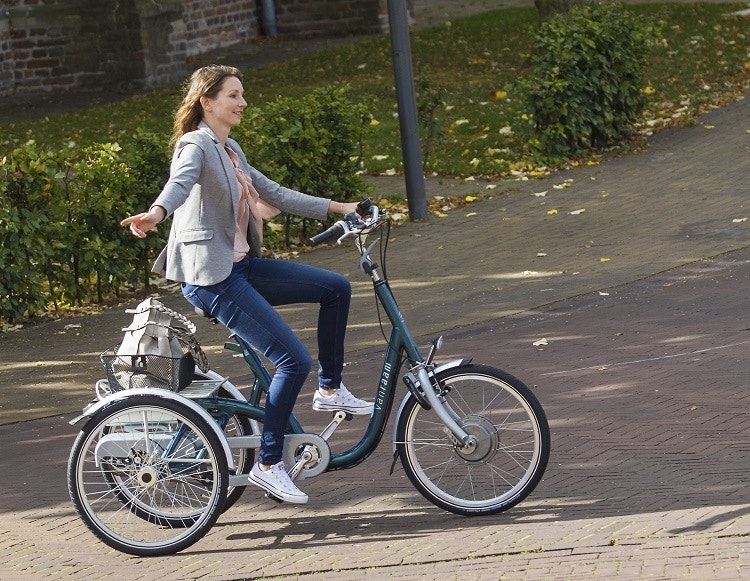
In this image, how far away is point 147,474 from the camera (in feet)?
17.6

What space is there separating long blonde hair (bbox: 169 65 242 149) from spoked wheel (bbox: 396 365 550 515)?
1.43 meters

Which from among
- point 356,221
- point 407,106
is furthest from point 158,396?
point 407,106

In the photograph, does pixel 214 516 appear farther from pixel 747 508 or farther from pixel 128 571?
pixel 747 508

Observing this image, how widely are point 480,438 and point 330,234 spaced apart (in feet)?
3.34

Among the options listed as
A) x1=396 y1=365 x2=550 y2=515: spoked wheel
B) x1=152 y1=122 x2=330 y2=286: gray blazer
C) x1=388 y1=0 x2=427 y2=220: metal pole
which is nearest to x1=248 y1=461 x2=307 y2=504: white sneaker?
x1=396 y1=365 x2=550 y2=515: spoked wheel

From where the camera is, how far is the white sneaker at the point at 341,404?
561 centimetres

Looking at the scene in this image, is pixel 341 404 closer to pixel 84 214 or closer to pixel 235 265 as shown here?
pixel 235 265

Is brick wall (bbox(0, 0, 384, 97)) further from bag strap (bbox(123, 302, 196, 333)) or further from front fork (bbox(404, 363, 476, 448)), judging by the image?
front fork (bbox(404, 363, 476, 448))

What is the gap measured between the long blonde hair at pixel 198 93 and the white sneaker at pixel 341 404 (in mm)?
1214

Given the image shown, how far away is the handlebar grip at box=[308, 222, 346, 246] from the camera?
5219 millimetres

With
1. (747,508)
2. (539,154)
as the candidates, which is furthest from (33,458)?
(539,154)

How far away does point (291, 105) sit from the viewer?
1191cm

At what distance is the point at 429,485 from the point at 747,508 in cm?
124

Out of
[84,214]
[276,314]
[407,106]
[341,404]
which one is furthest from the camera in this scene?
[407,106]
